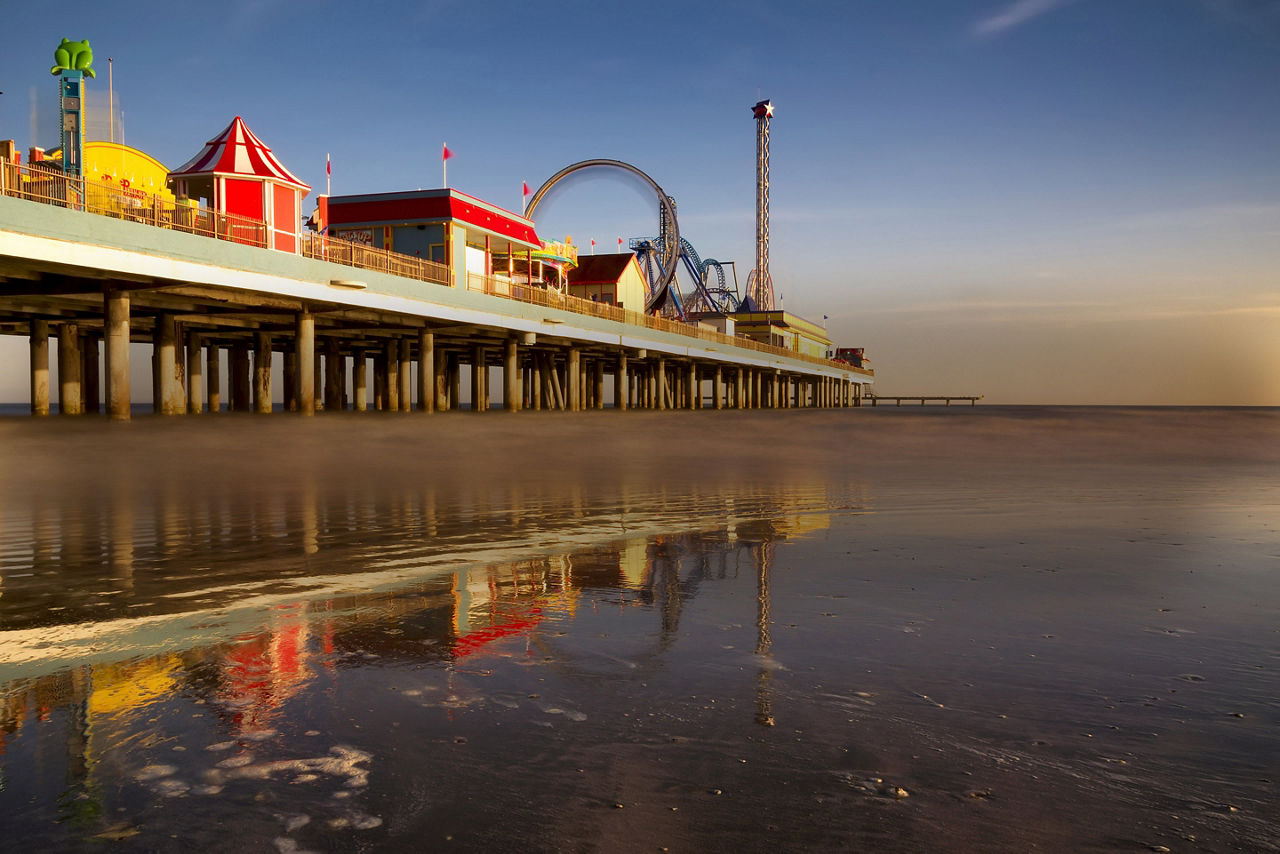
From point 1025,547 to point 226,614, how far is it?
19.5 ft

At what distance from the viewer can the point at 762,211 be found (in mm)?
114250

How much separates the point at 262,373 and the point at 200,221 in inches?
555

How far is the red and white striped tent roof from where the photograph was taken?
29.2 meters

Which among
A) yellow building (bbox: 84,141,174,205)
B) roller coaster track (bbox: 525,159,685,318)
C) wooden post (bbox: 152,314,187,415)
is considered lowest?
wooden post (bbox: 152,314,187,415)

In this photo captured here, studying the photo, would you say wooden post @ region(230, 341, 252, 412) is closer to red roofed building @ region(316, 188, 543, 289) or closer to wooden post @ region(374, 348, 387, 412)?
wooden post @ region(374, 348, 387, 412)

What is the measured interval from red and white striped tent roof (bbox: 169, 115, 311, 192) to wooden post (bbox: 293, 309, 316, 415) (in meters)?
5.20

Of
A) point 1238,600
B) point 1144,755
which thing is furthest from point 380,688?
point 1238,600

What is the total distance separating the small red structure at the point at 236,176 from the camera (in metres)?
29.3

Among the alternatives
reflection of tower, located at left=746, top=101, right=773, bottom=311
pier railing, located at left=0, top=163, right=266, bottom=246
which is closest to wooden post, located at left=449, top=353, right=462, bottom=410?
pier railing, located at left=0, top=163, right=266, bottom=246

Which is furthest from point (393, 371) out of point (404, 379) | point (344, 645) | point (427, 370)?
point (344, 645)

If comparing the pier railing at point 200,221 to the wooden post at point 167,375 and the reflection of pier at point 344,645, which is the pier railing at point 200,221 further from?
the reflection of pier at point 344,645

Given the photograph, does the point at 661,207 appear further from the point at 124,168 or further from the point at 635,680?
the point at 635,680

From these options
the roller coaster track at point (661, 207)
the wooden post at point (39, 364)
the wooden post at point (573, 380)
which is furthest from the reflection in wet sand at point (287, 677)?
the roller coaster track at point (661, 207)

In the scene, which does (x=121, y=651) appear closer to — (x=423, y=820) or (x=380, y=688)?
(x=380, y=688)
